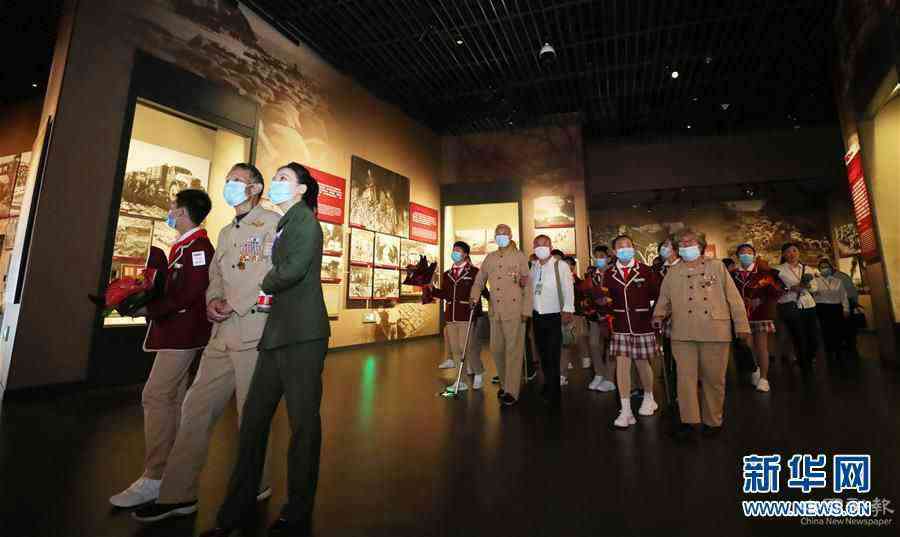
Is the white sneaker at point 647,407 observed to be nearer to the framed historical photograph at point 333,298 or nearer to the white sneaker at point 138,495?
the white sneaker at point 138,495

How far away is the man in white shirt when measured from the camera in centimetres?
482

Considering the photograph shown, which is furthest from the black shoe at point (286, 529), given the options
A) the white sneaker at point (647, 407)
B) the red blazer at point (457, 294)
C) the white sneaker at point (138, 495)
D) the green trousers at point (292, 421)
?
the red blazer at point (457, 294)

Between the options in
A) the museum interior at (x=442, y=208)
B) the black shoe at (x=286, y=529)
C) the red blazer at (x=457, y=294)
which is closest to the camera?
the black shoe at (x=286, y=529)

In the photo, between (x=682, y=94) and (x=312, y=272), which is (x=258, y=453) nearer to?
(x=312, y=272)

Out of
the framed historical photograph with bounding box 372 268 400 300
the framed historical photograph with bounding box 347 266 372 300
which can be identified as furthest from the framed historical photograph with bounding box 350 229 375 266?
the framed historical photograph with bounding box 372 268 400 300

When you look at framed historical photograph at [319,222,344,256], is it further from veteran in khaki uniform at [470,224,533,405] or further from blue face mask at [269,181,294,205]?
blue face mask at [269,181,294,205]

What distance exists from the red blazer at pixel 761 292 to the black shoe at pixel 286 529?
606 centimetres

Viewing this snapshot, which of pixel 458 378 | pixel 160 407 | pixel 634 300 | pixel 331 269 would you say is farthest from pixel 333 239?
pixel 160 407

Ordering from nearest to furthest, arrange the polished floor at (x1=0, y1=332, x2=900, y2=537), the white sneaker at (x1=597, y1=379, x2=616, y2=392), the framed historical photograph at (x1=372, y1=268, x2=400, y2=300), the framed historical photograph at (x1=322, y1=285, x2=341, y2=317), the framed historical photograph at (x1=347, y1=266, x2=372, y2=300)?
the polished floor at (x1=0, y1=332, x2=900, y2=537) → the white sneaker at (x1=597, y1=379, x2=616, y2=392) → the framed historical photograph at (x1=322, y1=285, x2=341, y2=317) → the framed historical photograph at (x1=347, y1=266, x2=372, y2=300) → the framed historical photograph at (x1=372, y1=268, x2=400, y2=300)

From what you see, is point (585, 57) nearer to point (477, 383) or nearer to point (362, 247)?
point (362, 247)

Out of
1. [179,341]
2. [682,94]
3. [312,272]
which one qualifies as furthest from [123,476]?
[682,94]

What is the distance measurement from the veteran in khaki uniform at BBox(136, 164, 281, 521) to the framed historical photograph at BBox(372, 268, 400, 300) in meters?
8.24

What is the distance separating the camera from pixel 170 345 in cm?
231

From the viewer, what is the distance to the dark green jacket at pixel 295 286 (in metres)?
1.90
